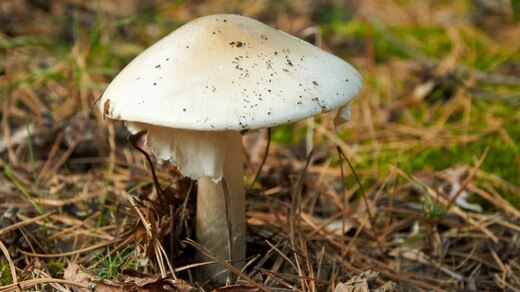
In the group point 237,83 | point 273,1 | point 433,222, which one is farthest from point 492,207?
point 273,1

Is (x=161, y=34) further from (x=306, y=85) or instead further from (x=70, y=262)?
(x=306, y=85)

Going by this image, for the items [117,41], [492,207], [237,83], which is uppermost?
[237,83]

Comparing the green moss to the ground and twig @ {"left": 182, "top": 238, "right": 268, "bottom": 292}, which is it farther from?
twig @ {"left": 182, "top": 238, "right": 268, "bottom": 292}

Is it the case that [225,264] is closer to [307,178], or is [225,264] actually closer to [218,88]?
[218,88]

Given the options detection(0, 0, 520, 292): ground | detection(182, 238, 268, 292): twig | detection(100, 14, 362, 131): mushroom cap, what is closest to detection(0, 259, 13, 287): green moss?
detection(0, 0, 520, 292): ground

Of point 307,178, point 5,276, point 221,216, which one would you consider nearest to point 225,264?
point 221,216

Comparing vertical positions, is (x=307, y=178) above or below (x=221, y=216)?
below
